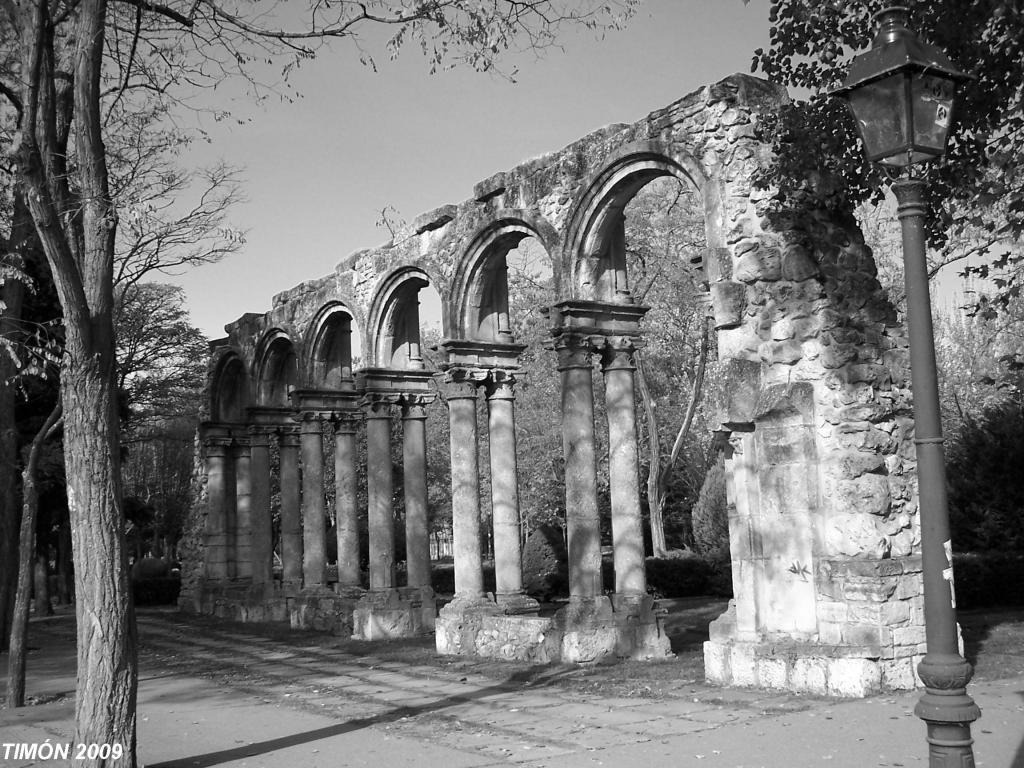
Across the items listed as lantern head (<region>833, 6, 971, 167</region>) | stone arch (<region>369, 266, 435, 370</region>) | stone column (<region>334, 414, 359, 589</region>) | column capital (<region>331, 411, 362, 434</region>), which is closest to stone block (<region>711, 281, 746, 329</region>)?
lantern head (<region>833, 6, 971, 167</region>)

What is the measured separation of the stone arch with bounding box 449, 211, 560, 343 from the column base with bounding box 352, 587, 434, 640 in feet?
14.9

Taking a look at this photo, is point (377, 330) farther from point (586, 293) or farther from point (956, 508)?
point (956, 508)

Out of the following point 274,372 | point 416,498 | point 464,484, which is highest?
point 274,372

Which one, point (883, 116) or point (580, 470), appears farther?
point (580, 470)

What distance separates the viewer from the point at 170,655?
51.9 ft

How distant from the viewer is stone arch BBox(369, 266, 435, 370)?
681 inches

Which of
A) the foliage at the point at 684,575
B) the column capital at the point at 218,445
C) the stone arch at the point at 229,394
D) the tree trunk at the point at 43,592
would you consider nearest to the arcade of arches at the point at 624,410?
the stone arch at the point at 229,394

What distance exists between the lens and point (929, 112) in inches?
184

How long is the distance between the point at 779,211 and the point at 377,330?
8.67 metres

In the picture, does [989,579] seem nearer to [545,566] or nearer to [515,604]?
[545,566]

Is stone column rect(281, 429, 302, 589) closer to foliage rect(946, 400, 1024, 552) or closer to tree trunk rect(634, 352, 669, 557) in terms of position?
tree trunk rect(634, 352, 669, 557)

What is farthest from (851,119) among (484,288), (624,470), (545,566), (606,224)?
(545,566)

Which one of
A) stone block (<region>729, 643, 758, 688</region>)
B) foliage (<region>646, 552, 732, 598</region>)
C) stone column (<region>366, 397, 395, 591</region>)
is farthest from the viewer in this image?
foliage (<region>646, 552, 732, 598</region>)

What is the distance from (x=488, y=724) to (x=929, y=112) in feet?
20.4
